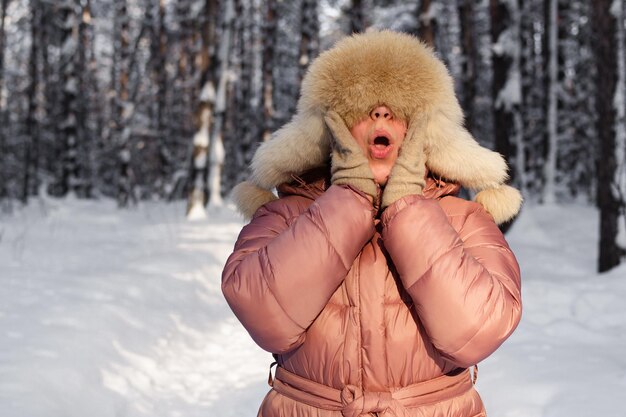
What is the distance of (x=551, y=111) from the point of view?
51.3ft

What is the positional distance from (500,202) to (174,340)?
4542 millimetres

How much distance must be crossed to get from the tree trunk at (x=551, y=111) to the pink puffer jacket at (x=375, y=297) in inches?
581

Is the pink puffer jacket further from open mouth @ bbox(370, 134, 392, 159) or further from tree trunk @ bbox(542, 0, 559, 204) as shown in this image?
tree trunk @ bbox(542, 0, 559, 204)

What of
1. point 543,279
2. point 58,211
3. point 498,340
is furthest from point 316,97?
point 58,211

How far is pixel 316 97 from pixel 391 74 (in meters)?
0.24

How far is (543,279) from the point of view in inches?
301

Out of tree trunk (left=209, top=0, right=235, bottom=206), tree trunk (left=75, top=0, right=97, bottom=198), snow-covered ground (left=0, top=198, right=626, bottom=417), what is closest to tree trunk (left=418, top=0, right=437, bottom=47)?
snow-covered ground (left=0, top=198, right=626, bottom=417)

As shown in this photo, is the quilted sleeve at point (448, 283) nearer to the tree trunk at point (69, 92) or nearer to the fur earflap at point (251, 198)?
the fur earflap at point (251, 198)

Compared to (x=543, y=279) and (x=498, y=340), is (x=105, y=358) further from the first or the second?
(x=543, y=279)

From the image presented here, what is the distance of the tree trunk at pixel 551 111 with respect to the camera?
1544cm

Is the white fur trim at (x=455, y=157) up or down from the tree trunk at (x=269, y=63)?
down

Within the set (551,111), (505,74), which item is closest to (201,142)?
(505,74)

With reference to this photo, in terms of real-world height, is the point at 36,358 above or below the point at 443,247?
below

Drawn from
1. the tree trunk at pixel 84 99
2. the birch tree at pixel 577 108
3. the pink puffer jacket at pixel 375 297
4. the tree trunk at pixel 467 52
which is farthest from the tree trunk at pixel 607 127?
the tree trunk at pixel 84 99
